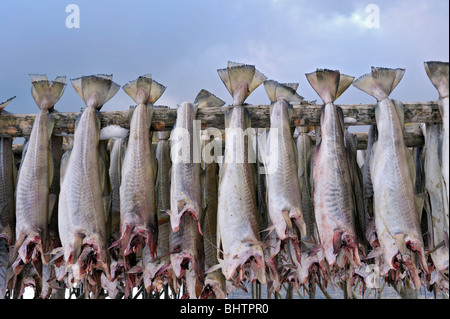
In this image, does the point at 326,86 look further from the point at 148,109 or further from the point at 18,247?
the point at 18,247

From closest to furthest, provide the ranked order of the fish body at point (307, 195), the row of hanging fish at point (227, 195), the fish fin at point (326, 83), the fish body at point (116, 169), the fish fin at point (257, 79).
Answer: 1. the row of hanging fish at point (227, 195)
2. the fish fin at point (326, 83)
3. the fish fin at point (257, 79)
4. the fish body at point (307, 195)
5. the fish body at point (116, 169)

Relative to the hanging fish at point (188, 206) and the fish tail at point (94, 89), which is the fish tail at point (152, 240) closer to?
the hanging fish at point (188, 206)

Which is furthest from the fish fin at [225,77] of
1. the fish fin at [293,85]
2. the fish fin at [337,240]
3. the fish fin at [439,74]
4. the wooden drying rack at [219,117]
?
the fish fin at [439,74]

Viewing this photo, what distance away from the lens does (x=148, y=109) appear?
10.5 feet

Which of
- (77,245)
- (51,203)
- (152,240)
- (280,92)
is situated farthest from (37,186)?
(280,92)

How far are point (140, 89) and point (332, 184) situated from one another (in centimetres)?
152

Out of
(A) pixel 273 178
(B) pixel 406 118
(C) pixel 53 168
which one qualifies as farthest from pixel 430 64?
(C) pixel 53 168

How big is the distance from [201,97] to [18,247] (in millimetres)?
1685

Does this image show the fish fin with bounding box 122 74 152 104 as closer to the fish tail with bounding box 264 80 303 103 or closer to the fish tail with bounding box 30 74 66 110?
the fish tail with bounding box 30 74 66 110

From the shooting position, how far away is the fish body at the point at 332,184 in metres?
2.82

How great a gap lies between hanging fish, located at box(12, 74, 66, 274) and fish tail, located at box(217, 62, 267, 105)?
130 centimetres

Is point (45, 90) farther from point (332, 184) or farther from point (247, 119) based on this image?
point (332, 184)

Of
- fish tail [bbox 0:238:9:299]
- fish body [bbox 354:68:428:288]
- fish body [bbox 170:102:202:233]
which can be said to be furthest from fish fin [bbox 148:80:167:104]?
fish tail [bbox 0:238:9:299]

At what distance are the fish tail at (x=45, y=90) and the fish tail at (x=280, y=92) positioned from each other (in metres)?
1.60
